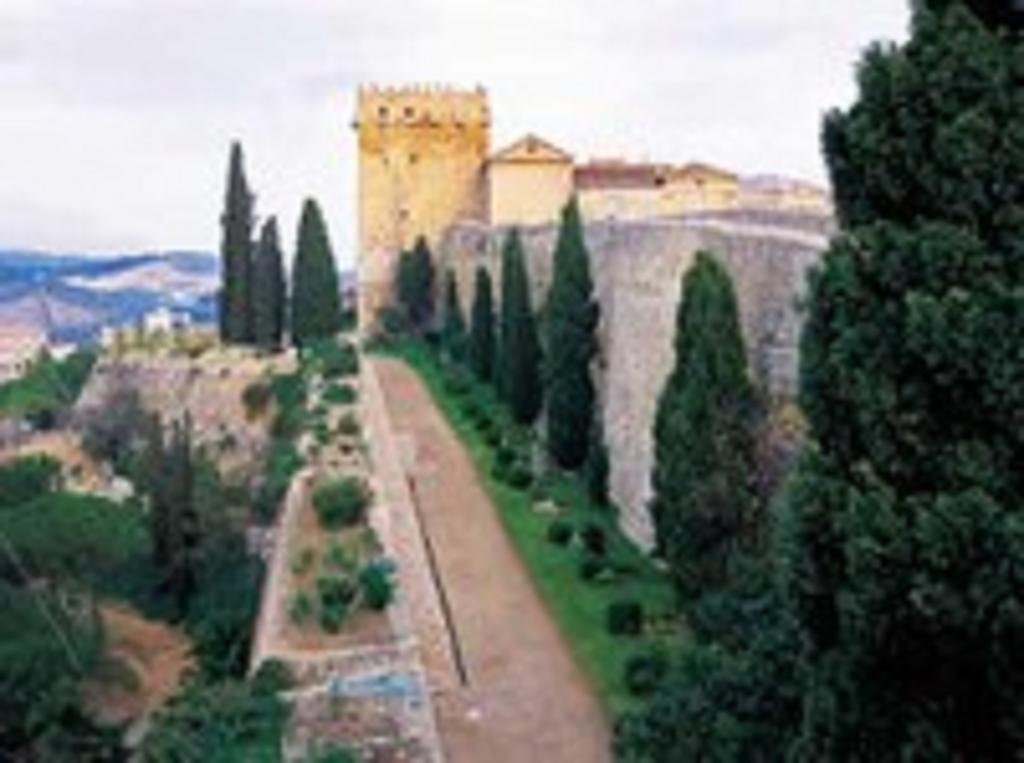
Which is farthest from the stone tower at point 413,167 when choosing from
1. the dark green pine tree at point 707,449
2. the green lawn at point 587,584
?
→ the dark green pine tree at point 707,449

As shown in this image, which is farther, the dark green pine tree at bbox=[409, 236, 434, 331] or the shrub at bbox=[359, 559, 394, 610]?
the dark green pine tree at bbox=[409, 236, 434, 331]

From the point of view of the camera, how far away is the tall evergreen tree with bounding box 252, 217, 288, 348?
150 ft

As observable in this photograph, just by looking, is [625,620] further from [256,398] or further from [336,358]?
[256,398]

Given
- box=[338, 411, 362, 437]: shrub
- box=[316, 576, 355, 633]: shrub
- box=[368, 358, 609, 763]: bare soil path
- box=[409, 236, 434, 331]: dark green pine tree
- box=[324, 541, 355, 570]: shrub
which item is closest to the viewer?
box=[368, 358, 609, 763]: bare soil path

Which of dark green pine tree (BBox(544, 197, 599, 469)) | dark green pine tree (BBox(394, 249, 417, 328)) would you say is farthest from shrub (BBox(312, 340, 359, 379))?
dark green pine tree (BBox(544, 197, 599, 469))

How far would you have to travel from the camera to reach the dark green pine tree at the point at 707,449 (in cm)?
1811

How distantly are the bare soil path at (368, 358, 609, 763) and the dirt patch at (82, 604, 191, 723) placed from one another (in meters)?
3.76

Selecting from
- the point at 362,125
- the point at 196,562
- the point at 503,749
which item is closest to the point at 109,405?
the point at 362,125

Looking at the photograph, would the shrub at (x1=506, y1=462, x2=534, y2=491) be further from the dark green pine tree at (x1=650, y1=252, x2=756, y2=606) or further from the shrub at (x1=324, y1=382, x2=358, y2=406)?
the dark green pine tree at (x1=650, y1=252, x2=756, y2=606)

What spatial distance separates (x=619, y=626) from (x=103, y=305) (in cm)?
6329

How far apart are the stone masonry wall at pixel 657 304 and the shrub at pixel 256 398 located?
13.7 metres

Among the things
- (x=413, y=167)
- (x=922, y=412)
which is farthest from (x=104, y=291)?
(x=922, y=412)

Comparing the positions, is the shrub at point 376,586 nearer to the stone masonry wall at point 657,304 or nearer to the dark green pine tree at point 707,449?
the dark green pine tree at point 707,449

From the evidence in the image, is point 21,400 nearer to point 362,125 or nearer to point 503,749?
point 362,125
